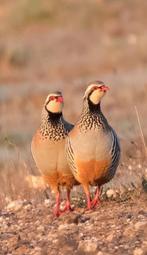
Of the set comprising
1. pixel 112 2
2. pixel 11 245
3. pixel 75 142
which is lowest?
pixel 11 245

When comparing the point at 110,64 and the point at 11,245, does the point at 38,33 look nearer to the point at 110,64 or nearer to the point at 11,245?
the point at 110,64

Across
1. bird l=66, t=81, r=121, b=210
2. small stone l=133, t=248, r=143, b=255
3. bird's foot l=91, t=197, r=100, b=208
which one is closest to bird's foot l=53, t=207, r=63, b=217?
bird's foot l=91, t=197, r=100, b=208

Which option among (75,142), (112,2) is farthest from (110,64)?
(75,142)

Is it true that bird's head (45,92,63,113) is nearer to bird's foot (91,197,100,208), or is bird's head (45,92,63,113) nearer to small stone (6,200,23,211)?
bird's foot (91,197,100,208)

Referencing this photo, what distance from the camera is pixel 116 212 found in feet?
24.3

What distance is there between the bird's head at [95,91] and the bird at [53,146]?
28 centimetres

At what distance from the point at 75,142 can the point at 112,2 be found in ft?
139

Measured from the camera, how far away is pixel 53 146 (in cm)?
753

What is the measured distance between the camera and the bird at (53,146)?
7.47m

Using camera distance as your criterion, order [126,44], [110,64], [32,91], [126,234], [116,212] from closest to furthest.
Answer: [126,234] < [116,212] < [32,91] < [110,64] < [126,44]

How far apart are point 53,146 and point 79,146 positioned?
364 mm

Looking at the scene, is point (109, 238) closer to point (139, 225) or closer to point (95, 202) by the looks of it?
point (139, 225)

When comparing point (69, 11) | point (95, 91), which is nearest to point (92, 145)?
point (95, 91)

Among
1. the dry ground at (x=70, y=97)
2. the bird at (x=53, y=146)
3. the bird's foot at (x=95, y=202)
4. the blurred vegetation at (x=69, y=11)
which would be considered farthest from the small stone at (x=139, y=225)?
the blurred vegetation at (x=69, y=11)
